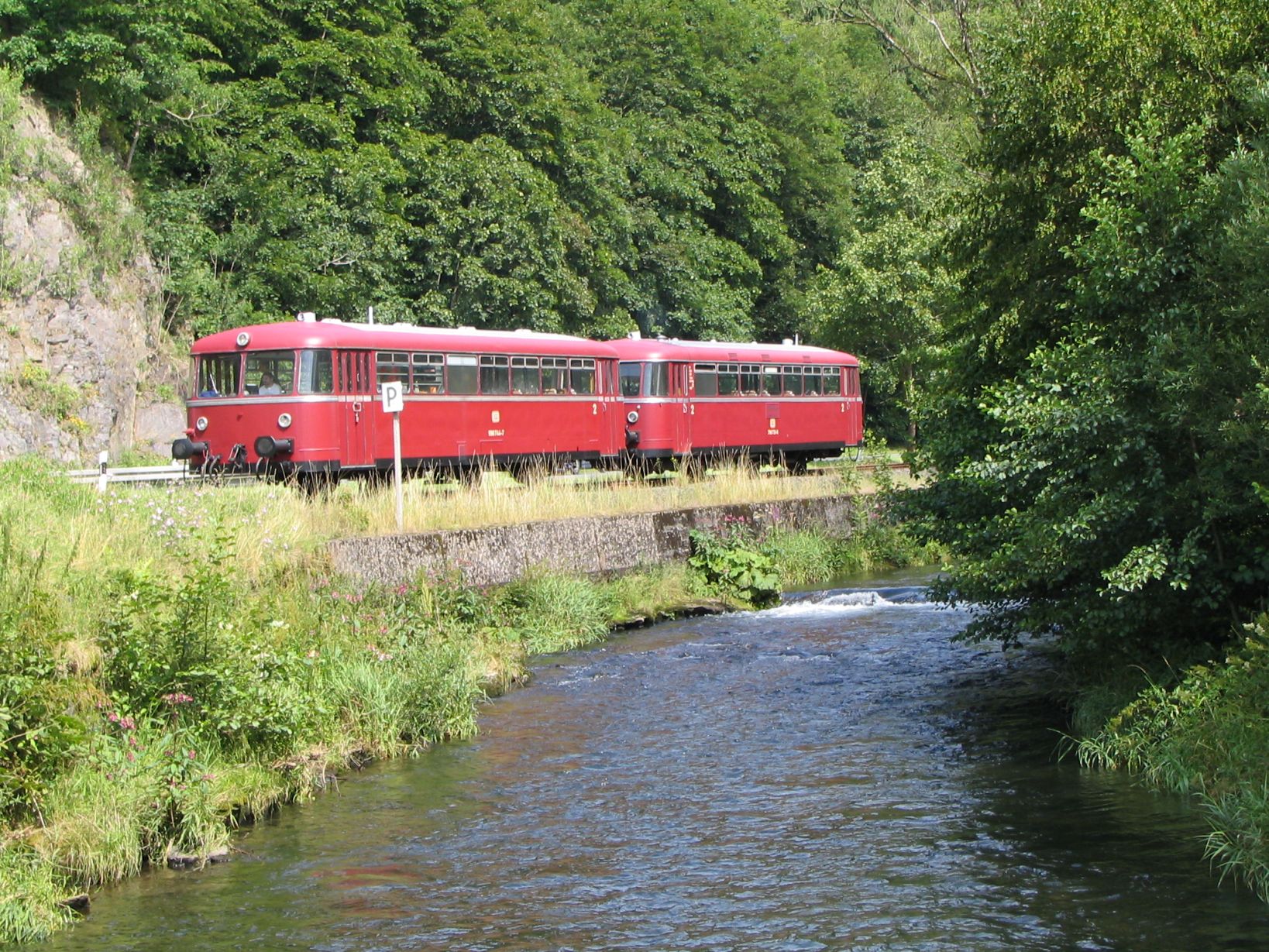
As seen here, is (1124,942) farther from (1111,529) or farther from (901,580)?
(901,580)

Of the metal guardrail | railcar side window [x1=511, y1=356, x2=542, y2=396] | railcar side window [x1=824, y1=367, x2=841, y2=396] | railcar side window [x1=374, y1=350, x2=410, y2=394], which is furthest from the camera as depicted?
railcar side window [x1=824, y1=367, x2=841, y2=396]

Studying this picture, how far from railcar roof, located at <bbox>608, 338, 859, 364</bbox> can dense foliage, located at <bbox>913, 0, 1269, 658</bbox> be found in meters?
16.8

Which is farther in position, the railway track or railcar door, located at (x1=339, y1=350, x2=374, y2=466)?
railcar door, located at (x1=339, y1=350, x2=374, y2=466)

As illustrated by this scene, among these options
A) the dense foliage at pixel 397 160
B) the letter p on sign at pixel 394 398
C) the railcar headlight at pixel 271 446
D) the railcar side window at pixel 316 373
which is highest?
the dense foliage at pixel 397 160

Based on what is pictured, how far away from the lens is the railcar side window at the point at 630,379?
29500 mm

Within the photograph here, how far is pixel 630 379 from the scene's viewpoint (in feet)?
96.9

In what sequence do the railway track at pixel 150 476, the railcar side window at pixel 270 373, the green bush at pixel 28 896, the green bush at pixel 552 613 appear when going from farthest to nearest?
the railcar side window at pixel 270 373
the railway track at pixel 150 476
the green bush at pixel 552 613
the green bush at pixel 28 896

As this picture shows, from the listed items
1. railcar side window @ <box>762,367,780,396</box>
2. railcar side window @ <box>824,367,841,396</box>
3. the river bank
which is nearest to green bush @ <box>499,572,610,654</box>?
the river bank

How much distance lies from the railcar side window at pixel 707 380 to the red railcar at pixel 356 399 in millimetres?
4926

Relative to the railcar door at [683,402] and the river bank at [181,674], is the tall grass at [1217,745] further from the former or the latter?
the railcar door at [683,402]

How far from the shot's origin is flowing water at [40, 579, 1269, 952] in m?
7.50

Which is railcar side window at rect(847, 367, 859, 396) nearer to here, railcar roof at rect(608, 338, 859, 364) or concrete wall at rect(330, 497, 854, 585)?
railcar roof at rect(608, 338, 859, 364)

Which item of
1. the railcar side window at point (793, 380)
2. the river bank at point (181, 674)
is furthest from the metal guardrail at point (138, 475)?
the railcar side window at point (793, 380)

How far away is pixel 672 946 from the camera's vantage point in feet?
23.9
